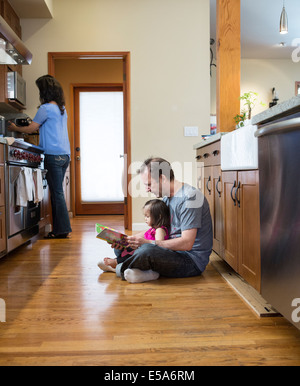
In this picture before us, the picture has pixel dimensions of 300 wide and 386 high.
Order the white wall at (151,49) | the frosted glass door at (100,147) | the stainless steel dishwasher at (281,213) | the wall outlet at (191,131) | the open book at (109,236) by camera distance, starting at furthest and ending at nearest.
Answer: the frosted glass door at (100,147)
the wall outlet at (191,131)
the white wall at (151,49)
the open book at (109,236)
the stainless steel dishwasher at (281,213)

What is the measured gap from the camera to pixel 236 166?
2.04 meters

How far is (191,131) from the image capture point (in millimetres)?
4402

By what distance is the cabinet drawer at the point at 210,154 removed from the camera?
100 inches

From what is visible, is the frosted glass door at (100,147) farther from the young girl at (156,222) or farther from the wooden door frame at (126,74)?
the young girl at (156,222)

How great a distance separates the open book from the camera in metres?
2.25

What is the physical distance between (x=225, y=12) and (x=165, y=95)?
5.01 feet

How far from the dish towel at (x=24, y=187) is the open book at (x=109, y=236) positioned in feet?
3.43

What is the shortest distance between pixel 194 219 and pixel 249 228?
428mm

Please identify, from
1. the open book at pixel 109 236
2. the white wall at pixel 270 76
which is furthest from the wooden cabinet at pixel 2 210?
the white wall at pixel 270 76

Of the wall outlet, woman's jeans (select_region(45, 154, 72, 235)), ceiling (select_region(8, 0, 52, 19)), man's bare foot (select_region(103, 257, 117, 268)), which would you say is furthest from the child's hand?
ceiling (select_region(8, 0, 52, 19))

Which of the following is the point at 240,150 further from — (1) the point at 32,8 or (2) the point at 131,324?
(1) the point at 32,8

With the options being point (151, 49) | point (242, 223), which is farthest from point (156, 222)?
point (151, 49)
